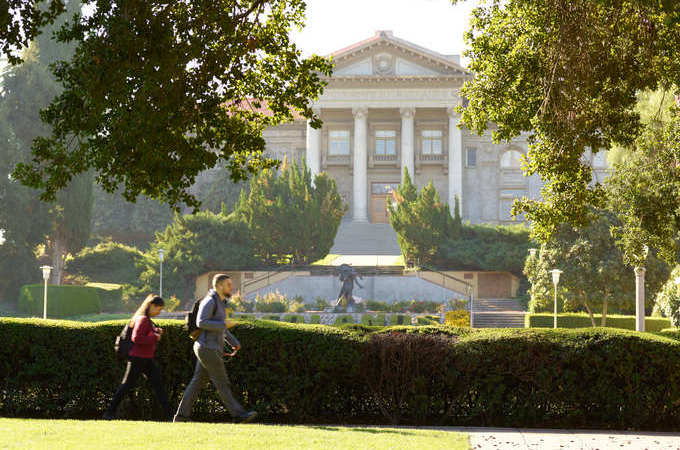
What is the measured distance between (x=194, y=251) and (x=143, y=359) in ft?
132

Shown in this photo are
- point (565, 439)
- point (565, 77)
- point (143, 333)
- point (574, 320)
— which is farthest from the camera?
point (574, 320)

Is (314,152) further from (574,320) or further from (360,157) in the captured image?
(574,320)

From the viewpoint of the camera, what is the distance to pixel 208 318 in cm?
916

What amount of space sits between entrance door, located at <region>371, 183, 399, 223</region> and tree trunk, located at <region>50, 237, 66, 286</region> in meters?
29.4

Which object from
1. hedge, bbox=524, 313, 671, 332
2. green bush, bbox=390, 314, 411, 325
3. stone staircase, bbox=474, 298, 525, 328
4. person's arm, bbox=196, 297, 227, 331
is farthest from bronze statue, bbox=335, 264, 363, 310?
person's arm, bbox=196, 297, 227, 331

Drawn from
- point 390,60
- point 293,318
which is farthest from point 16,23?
point 390,60

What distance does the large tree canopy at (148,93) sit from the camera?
29.8 ft

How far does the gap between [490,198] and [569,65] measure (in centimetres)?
6065

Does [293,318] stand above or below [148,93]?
below

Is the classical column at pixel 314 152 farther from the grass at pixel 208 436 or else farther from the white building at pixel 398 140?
the grass at pixel 208 436

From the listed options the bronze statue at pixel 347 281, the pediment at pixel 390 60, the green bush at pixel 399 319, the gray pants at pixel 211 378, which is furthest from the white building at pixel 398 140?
the gray pants at pixel 211 378

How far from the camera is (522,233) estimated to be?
168ft

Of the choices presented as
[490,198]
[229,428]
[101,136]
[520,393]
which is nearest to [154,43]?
[101,136]

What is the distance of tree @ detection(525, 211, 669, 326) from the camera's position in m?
36.2
